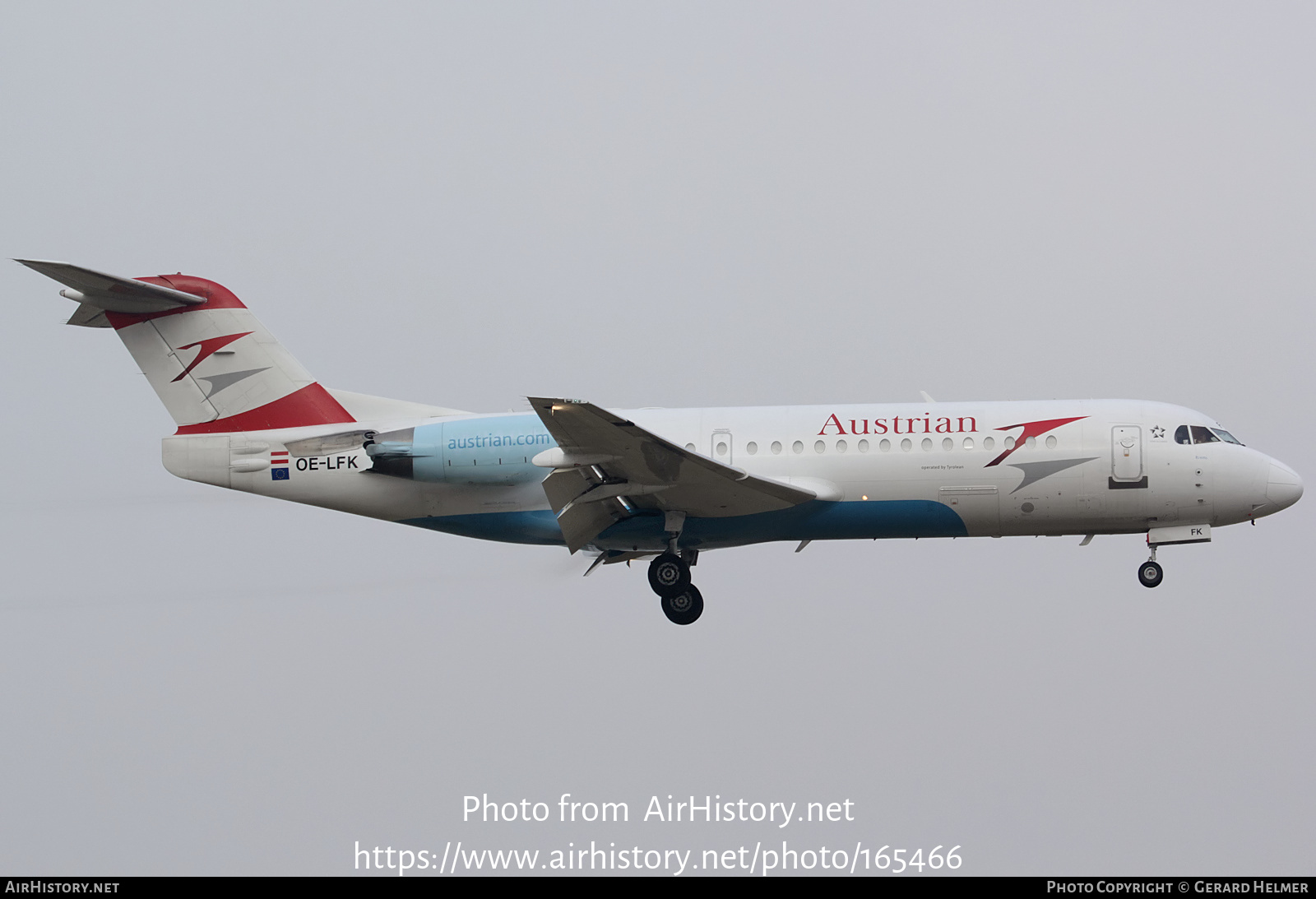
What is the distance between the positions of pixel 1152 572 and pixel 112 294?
1818 cm

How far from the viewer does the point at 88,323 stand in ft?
77.4

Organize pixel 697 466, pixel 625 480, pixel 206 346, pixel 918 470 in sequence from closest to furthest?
pixel 697 466 < pixel 625 480 < pixel 918 470 < pixel 206 346

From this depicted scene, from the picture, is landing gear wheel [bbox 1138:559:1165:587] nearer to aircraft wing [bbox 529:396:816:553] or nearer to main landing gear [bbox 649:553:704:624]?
aircraft wing [bbox 529:396:816:553]

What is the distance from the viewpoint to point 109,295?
75.9 ft

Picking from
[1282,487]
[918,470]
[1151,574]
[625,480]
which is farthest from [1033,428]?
[625,480]

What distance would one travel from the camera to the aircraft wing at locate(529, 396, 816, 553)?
20.0m

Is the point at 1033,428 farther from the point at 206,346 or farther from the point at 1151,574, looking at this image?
the point at 206,346

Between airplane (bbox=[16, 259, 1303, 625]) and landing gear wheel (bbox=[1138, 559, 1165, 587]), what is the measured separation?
37 millimetres

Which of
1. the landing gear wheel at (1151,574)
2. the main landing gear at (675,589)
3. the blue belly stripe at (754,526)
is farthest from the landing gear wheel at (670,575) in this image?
the landing gear wheel at (1151,574)

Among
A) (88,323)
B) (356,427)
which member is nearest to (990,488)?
(356,427)

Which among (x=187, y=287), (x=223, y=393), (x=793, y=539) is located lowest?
(x=793, y=539)

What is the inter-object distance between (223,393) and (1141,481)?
15681 mm

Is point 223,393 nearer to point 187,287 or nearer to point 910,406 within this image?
point 187,287

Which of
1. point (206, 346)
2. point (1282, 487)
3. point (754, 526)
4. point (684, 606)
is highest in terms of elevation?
point (206, 346)
